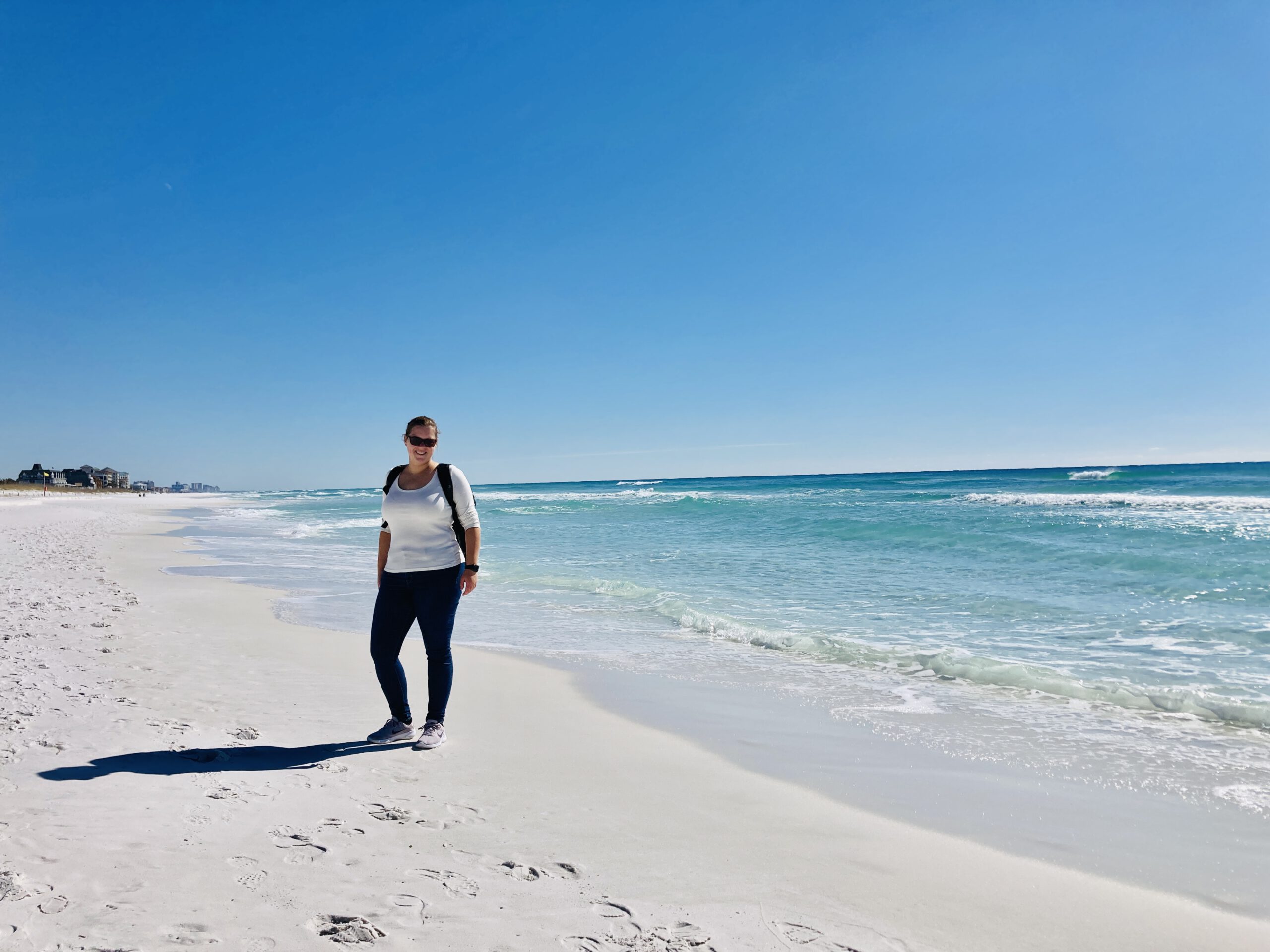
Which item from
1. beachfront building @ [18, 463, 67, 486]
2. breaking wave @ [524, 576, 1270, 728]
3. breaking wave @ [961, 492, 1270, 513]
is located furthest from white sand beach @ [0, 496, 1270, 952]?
beachfront building @ [18, 463, 67, 486]

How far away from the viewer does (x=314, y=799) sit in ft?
10.3

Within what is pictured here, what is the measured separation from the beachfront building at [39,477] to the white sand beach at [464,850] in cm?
12025

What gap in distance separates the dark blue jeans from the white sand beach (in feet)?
1.00

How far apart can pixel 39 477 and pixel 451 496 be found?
134502 millimetres

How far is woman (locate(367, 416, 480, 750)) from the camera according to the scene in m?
3.96

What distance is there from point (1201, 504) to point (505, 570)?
90.7 feet

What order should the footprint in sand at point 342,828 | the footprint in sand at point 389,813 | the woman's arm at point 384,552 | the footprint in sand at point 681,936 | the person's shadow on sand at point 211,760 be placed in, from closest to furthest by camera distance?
the footprint in sand at point 681,936 → the footprint in sand at point 342,828 → the footprint in sand at point 389,813 → the person's shadow on sand at point 211,760 → the woman's arm at point 384,552

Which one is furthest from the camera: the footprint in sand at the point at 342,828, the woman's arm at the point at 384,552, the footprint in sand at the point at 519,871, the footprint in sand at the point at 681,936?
the woman's arm at the point at 384,552

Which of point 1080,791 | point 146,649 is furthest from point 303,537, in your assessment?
point 1080,791

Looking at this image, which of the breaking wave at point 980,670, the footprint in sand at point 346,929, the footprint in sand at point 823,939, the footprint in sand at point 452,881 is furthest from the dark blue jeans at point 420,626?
the breaking wave at point 980,670

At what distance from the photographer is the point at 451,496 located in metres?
3.95

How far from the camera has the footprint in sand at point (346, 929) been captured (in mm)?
2096

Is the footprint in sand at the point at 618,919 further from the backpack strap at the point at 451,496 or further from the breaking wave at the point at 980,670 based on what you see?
the breaking wave at the point at 980,670

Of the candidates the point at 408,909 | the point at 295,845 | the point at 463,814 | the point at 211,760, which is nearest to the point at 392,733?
the point at 211,760
